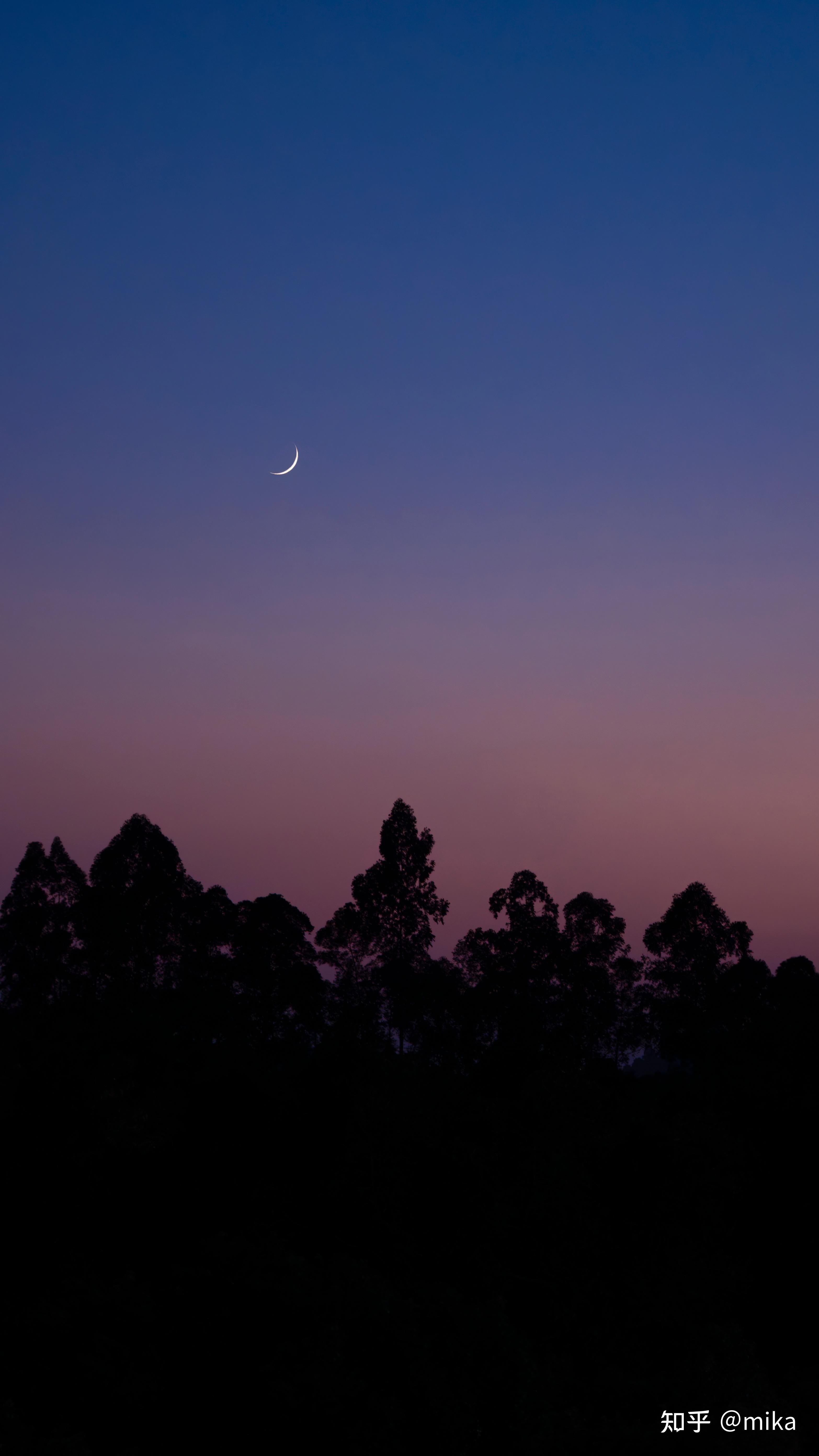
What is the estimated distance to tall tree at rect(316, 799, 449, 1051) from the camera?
6950 cm

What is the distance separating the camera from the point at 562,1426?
95.8ft

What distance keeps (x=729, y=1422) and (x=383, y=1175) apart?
15184 mm

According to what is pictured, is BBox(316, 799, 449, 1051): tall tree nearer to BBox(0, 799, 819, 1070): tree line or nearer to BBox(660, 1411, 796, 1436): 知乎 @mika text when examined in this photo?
BBox(0, 799, 819, 1070): tree line

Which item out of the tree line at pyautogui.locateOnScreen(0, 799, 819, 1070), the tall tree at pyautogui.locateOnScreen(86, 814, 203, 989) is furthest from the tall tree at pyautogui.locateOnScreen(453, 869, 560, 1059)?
the tall tree at pyautogui.locateOnScreen(86, 814, 203, 989)

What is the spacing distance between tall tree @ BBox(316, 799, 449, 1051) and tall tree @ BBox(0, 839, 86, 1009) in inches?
614

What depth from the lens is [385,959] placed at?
69938 mm

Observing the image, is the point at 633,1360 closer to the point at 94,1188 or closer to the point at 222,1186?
the point at 222,1186

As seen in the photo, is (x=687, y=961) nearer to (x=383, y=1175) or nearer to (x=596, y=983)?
(x=596, y=983)

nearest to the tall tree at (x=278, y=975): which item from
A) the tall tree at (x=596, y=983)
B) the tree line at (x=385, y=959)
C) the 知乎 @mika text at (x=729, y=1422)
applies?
the tree line at (x=385, y=959)

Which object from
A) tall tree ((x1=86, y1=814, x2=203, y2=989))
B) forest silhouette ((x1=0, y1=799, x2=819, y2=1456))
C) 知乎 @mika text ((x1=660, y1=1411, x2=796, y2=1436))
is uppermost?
tall tree ((x1=86, y1=814, x2=203, y2=989))

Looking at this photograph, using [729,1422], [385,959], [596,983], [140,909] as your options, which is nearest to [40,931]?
[140,909]

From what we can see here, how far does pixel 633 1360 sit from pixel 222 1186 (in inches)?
701

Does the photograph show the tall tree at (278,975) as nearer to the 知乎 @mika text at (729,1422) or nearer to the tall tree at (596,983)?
the tall tree at (596,983)

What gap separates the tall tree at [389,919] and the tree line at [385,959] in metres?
0.09
